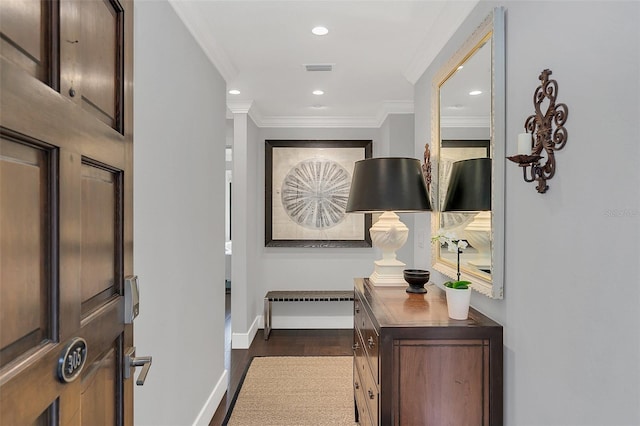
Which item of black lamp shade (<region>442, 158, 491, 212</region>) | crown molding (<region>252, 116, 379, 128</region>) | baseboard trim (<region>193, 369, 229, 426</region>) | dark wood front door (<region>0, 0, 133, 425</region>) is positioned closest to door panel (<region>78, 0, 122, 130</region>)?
dark wood front door (<region>0, 0, 133, 425</region>)

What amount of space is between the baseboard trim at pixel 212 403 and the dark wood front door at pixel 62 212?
159 cm

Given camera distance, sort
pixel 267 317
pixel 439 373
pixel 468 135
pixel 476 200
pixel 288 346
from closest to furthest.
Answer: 1. pixel 439 373
2. pixel 476 200
3. pixel 468 135
4. pixel 288 346
5. pixel 267 317

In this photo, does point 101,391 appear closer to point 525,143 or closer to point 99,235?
point 99,235

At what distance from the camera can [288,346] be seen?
406cm

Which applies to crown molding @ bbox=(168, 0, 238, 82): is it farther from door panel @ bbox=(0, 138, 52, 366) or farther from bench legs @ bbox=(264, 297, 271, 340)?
bench legs @ bbox=(264, 297, 271, 340)

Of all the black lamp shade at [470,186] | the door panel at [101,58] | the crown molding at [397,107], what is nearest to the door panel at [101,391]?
the door panel at [101,58]

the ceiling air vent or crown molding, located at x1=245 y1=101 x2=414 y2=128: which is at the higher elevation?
the ceiling air vent

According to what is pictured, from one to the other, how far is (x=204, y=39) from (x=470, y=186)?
1.78 m

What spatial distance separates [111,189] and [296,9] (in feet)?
5.39

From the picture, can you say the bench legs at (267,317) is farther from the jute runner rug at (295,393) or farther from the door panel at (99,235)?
the door panel at (99,235)

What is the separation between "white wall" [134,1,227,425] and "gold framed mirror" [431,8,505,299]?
4.45ft

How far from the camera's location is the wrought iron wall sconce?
4.01 feet

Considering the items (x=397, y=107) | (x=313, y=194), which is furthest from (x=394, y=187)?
(x=313, y=194)

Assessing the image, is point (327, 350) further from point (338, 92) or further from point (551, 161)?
point (551, 161)
